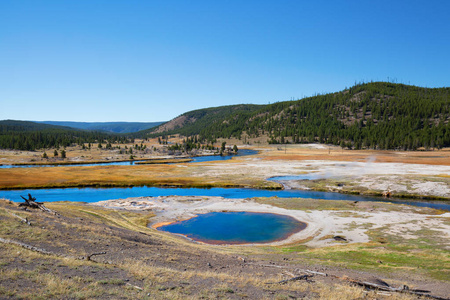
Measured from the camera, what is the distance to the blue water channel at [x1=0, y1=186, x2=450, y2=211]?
209ft

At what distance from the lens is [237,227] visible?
42250 millimetres

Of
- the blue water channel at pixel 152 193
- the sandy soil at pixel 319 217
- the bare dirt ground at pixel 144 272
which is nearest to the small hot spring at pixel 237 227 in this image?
the sandy soil at pixel 319 217

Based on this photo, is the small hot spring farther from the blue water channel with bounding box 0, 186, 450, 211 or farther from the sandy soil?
the blue water channel with bounding box 0, 186, 450, 211

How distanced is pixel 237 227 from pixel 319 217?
12907mm

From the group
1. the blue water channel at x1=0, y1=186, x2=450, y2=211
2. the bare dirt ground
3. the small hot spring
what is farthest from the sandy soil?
the bare dirt ground

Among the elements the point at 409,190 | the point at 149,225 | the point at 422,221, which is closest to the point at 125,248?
the point at 149,225

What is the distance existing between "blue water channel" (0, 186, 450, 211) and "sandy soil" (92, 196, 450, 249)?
10.4 metres

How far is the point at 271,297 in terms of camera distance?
13.5 metres

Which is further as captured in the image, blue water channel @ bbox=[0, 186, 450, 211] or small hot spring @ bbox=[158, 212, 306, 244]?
blue water channel @ bbox=[0, 186, 450, 211]

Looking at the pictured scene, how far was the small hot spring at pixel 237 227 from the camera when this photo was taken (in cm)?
3736

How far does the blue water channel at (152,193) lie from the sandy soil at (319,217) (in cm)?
1045

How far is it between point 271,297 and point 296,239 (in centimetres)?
2285

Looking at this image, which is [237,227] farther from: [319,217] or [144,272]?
[144,272]

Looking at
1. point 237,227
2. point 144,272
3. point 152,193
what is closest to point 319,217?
point 237,227
